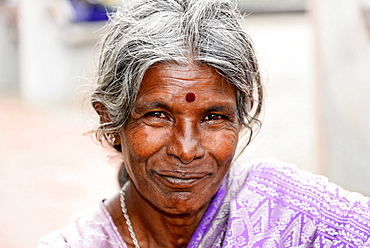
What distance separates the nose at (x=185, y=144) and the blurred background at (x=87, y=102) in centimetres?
45

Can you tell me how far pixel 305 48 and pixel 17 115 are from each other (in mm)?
5182

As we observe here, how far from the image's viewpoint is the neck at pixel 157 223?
231cm

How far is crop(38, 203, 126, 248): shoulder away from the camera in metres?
2.17

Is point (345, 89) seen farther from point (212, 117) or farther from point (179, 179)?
point (179, 179)

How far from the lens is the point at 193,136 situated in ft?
6.64

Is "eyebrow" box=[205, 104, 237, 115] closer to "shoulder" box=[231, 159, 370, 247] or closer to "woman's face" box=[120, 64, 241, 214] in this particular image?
"woman's face" box=[120, 64, 241, 214]

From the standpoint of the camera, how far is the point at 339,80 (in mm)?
3846

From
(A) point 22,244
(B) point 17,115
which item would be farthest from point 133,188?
(B) point 17,115

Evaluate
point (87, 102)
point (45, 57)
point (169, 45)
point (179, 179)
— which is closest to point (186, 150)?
point (179, 179)

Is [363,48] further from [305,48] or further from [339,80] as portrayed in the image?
[305,48]

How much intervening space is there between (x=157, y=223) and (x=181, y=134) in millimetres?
476

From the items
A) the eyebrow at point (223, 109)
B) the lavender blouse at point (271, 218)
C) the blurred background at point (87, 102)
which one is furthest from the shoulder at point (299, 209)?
the blurred background at point (87, 102)

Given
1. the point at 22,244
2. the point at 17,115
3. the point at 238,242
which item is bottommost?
the point at 17,115

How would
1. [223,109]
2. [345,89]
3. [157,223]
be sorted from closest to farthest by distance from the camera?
[223,109] < [157,223] < [345,89]
